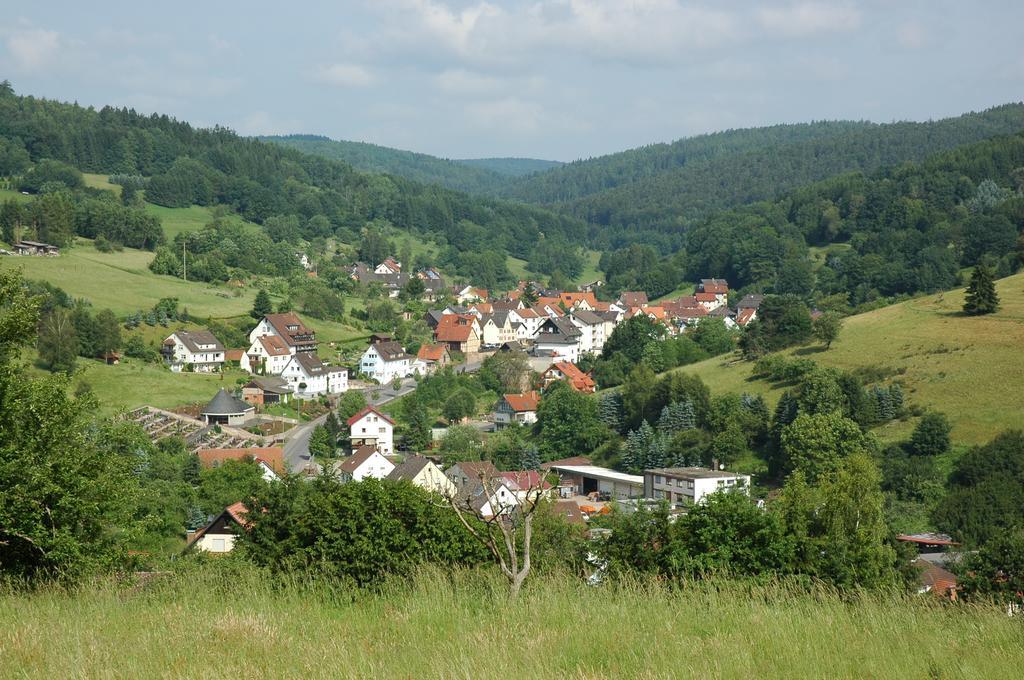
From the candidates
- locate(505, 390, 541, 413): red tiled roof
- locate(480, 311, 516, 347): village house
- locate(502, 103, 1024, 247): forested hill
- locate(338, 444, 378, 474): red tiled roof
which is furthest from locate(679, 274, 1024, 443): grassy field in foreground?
locate(502, 103, 1024, 247): forested hill

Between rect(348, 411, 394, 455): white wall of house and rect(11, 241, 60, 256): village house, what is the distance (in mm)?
35929

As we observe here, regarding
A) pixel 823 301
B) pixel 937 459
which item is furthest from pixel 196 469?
pixel 823 301

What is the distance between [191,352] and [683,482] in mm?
29672

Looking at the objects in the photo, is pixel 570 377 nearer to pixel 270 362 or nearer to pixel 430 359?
pixel 430 359

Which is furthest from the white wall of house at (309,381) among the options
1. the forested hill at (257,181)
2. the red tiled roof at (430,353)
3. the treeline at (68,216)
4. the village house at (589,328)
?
the forested hill at (257,181)

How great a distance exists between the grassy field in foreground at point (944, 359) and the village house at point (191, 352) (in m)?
24.6

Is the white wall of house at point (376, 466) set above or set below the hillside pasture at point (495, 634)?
below

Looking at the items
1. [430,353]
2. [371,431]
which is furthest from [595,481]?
[430,353]

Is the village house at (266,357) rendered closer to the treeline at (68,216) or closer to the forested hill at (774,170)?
the treeline at (68,216)

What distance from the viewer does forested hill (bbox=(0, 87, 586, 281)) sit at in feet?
340

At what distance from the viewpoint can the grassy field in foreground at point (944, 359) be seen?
35.0 metres

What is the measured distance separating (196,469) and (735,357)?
27285 mm

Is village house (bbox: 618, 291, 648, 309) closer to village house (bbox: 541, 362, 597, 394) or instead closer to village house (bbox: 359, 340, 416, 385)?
village house (bbox: 541, 362, 597, 394)

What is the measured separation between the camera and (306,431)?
4378cm
